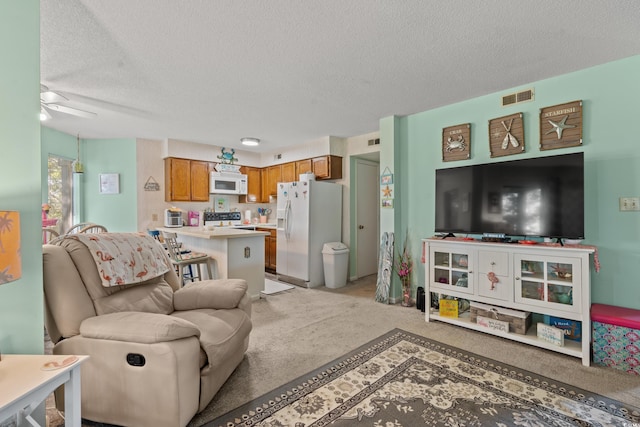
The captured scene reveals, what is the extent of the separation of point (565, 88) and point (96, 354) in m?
4.10

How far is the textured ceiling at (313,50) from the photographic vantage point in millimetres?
1829

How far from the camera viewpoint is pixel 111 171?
16.6ft

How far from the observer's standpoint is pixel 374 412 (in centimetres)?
173

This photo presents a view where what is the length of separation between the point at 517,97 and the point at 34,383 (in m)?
4.00

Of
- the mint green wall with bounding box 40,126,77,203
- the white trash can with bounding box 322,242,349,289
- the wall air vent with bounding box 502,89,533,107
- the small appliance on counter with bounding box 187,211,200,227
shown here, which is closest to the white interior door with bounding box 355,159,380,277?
the white trash can with bounding box 322,242,349,289

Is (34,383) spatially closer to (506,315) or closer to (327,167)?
(506,315)

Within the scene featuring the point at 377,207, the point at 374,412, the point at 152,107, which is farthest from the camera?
the point at 377,207

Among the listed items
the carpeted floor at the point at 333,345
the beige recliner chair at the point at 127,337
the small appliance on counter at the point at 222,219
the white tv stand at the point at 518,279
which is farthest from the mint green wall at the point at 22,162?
the small appliance on counter at the point at 222,219

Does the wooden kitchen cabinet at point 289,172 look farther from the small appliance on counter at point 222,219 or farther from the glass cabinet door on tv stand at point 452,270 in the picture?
the glass cabinet door on tv stand at point 452,270

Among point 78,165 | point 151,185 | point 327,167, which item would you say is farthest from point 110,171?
point 327,167

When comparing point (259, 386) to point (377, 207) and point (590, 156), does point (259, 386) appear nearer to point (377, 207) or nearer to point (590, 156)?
point (590, 156)

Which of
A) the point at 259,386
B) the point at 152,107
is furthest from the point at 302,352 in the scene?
the point at 152,107

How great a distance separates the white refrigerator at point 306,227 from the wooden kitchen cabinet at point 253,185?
142cm

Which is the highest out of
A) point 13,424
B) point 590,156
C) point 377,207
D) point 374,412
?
point 590,156
